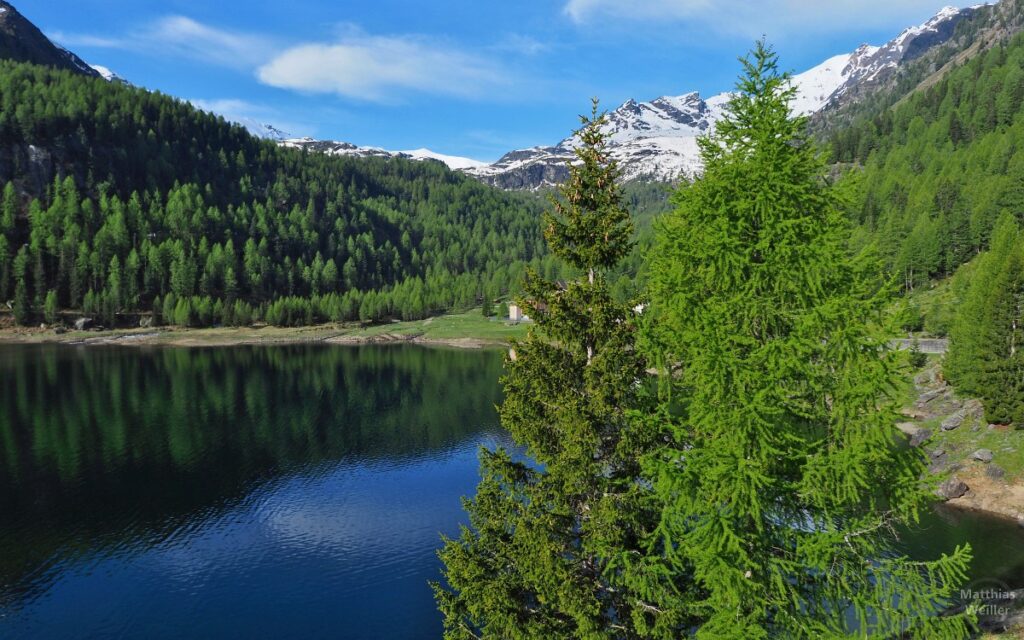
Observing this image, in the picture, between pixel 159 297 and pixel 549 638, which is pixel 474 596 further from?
pixel 159 297

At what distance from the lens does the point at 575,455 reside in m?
16.6

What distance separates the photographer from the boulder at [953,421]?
60.1 meters

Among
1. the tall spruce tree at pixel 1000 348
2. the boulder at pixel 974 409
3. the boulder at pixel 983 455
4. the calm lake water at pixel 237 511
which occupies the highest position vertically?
the tall spruce tree at pixel 1000 348

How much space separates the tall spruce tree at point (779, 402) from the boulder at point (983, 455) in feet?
165

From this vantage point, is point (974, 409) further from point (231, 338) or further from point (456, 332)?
point (231, 338)

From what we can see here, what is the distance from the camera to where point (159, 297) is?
19912 cm

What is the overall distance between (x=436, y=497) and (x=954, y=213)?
147 metres

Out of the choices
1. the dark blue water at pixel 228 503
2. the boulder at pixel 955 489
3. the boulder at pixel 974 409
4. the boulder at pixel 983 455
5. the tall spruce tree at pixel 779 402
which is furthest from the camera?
the boulder at pixel 974 409

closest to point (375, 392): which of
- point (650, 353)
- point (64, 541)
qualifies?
point (64, 541)

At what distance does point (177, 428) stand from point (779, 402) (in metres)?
83.9

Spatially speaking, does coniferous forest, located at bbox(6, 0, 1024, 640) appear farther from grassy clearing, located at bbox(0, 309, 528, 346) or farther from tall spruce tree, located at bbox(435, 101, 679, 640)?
grassy clearing, located at bbox(0, 309, 528, 346)

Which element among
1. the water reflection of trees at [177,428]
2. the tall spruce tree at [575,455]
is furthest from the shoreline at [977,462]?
the water reflection of trees at [177,428]

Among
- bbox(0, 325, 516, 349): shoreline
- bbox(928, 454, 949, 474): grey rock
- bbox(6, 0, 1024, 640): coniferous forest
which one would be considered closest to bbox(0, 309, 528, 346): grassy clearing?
bbox(0, 325, 516, 349): shoreline

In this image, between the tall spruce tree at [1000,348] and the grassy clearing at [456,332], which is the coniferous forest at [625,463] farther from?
the grassy clearing at [456,332]
